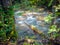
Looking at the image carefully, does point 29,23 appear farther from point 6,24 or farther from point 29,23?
point 6,24

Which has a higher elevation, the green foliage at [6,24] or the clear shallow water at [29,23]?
the green foliage at [6,24]

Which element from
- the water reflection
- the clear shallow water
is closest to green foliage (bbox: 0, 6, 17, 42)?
the clear shallow water

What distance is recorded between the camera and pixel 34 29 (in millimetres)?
6398

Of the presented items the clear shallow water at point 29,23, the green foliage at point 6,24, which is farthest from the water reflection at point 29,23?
the green foliage at point 6,24

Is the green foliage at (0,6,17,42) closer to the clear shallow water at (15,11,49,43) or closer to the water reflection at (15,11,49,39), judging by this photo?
the clear shallow water at (15,11,49,43)

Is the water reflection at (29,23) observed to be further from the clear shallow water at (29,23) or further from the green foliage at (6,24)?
the green foliage at (6,24)

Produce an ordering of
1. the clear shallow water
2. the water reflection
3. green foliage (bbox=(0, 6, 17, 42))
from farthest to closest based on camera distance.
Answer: the water reflection < the clear shallow water < green foliage (bbox=(0, 6, 17, 42))

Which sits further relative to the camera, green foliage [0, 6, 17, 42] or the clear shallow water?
the clear shallow water

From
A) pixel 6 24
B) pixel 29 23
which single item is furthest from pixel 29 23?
pixel 6 24

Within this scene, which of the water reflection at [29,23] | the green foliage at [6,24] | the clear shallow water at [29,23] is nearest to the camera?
the green foliage at [6,24]

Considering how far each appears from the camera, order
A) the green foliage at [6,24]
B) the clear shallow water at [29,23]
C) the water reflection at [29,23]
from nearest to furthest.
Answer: the green foliage at [6,24] → the clear shallow water at [29,23] → the water reflection at [29,23]

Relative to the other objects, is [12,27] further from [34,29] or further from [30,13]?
[30,13]

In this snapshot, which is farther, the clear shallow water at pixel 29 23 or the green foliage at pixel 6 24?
the clear shallow water at pixel 29 23

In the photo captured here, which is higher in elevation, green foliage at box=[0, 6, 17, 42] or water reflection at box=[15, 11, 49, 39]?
green foliage at box=[0, 6, 17, 42]
